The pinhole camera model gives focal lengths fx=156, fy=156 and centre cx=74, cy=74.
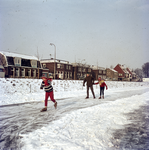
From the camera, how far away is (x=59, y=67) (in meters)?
55.6

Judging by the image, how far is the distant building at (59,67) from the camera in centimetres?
5284

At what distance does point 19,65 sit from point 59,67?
59.8 feet

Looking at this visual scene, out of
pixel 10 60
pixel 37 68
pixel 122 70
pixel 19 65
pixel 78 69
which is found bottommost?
pixel 122 70

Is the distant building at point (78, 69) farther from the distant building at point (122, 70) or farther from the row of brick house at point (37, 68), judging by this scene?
the distant building at point (122, 70)

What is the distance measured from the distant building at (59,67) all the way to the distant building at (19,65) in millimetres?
7488

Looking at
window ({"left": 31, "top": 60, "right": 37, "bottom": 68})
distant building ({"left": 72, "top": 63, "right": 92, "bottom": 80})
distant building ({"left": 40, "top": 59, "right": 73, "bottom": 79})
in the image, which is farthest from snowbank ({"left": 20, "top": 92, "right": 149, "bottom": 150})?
distant building ({"left": 72, "top": 63, "right": 92, "bottom": 80})

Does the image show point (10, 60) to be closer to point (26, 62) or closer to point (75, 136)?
point (26, 62)


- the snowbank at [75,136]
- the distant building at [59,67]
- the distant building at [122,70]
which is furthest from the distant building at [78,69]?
the snowbank at [75,136]

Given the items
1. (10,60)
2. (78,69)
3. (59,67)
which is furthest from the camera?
(78,69)

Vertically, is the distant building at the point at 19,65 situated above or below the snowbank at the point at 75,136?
above

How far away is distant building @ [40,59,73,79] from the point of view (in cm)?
5284

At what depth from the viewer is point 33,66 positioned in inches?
1714

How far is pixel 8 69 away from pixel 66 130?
35637 millimetres

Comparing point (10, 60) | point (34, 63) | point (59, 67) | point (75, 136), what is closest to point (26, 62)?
point (34, 63)
